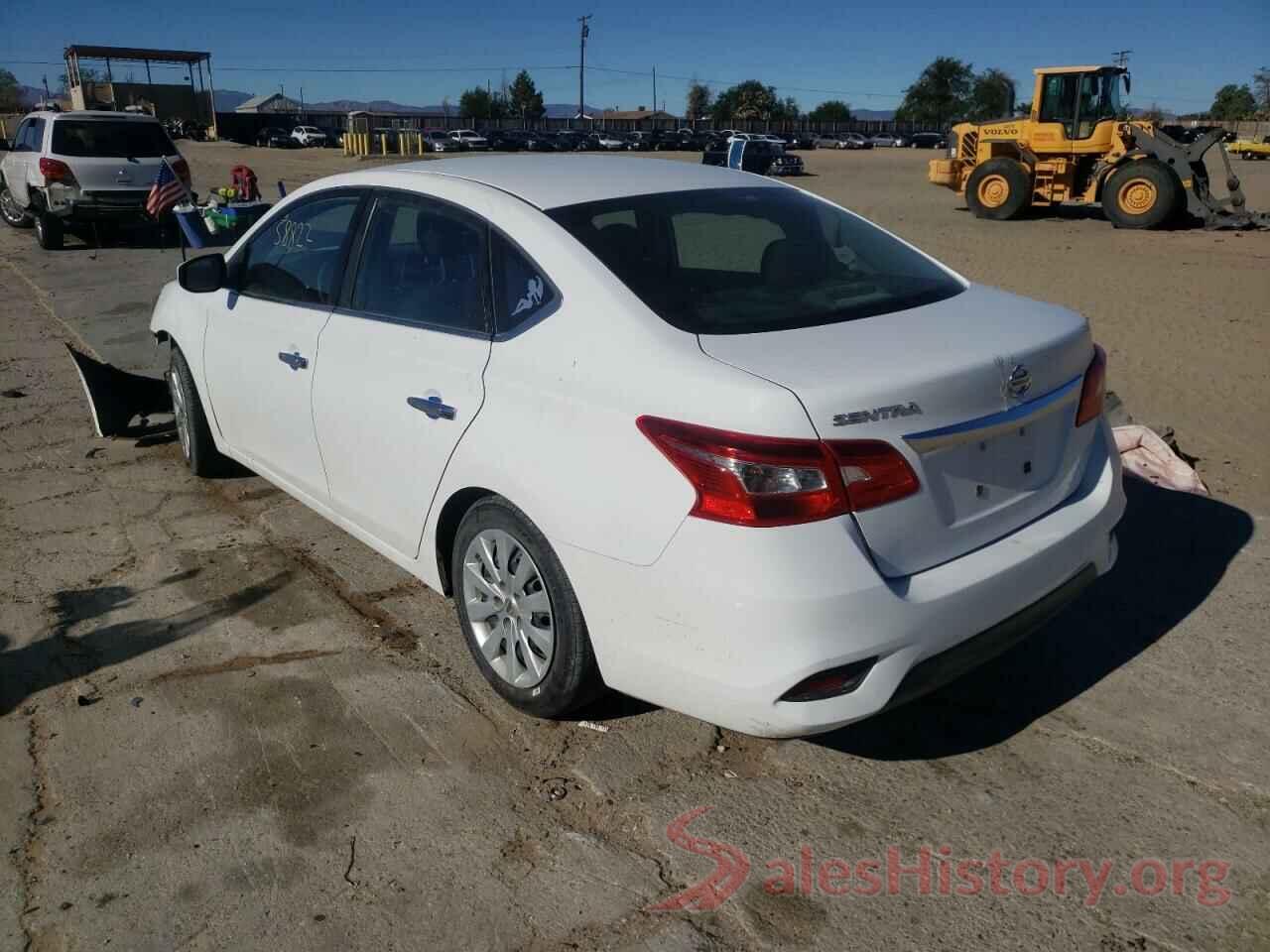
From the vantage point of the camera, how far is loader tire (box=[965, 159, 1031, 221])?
19984 millimetres

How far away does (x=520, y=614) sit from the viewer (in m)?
3.21

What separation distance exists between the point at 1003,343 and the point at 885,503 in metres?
0.68

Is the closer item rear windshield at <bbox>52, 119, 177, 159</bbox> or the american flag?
the american flag

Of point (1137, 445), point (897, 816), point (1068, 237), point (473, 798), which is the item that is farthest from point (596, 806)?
point (1068, 237)

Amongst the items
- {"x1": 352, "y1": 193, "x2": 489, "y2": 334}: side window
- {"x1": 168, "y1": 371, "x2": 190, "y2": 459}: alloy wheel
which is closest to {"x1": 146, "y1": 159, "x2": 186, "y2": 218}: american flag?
{"x1": 168, "y1": 371, "x2": 190, "y2": 459}: alloy wheel

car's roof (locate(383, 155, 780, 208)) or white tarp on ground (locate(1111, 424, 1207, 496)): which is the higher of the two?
car's roof (locate(383, 155, 780, 208))

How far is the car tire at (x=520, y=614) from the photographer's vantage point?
2.99 meters

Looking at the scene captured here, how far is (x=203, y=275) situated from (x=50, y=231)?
12.9 m

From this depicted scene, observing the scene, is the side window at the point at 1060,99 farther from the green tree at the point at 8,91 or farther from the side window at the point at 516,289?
the green tree at the point at 8,91

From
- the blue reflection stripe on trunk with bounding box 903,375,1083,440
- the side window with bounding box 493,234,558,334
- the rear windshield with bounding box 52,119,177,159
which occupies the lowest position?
the blue reflection stripe on trunk with bounding box 903,375,1083,440


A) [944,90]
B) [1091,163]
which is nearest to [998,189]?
Answer: [1091,163]

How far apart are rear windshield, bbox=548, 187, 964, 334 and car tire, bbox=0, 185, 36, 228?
57.5ft

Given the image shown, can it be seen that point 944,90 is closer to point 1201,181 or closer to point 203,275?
point 1201,181

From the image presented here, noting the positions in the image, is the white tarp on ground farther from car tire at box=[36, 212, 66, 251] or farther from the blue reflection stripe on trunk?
car tire at box=[36, 212, 66, 251]
